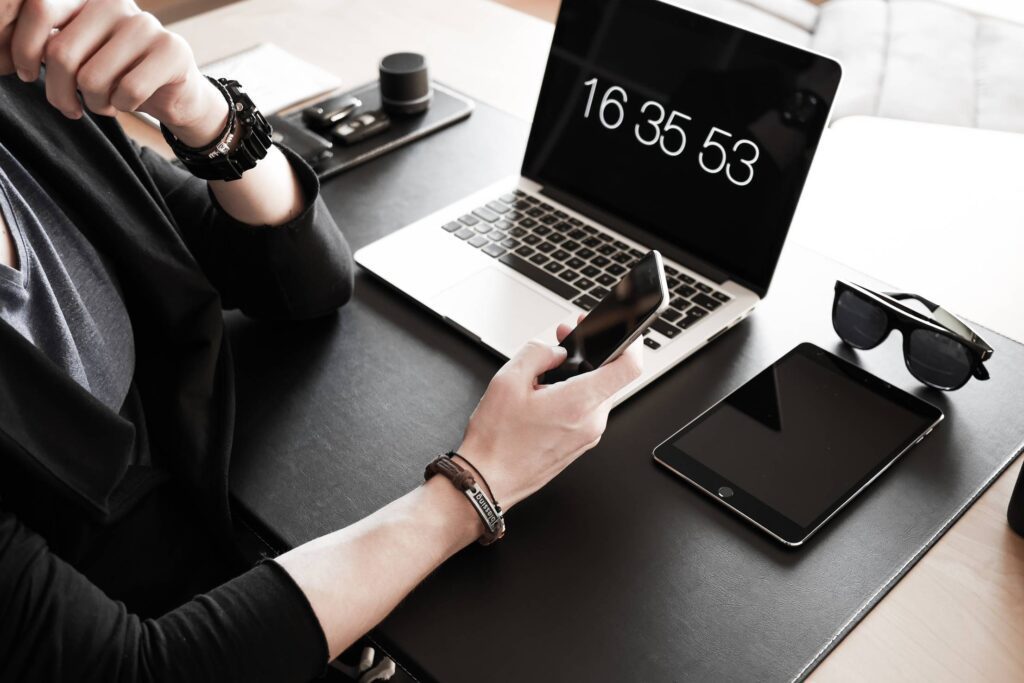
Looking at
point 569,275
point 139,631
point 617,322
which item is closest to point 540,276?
point 569,275

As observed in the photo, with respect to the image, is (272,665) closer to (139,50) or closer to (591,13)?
(139,50)

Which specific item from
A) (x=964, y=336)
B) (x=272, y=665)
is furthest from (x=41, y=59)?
(x=964, y=336)

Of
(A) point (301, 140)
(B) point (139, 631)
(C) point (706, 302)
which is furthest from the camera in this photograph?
(A) point (301, 140)

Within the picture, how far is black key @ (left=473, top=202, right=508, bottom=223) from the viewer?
3.67ft

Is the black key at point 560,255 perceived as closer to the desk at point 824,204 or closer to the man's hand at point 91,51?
the desk at point 824,204

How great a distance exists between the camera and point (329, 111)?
4.37 ft

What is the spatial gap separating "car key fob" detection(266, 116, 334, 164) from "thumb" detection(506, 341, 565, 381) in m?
0.53

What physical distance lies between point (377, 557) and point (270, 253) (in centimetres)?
39

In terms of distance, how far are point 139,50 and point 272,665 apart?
0.52 m

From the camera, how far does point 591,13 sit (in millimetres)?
1065

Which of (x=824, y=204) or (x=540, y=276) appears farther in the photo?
(x=824, y=204)

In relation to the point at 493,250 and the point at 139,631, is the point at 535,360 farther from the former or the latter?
the point at 139,631

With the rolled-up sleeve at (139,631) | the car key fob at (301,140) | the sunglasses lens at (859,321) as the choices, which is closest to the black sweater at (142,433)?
the rolled-up sleeve at (139,631)

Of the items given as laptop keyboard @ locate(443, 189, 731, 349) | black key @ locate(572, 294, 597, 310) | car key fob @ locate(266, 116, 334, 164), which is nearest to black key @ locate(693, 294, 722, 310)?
laptop keyboard @ locate(443, 189, 731, 349)
